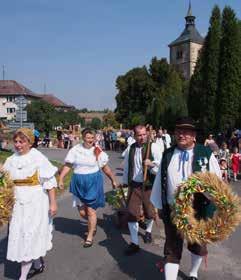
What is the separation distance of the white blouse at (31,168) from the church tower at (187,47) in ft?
314

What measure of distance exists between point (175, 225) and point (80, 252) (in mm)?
2184

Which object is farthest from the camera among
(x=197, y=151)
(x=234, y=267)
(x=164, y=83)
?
(x=164, y=83)

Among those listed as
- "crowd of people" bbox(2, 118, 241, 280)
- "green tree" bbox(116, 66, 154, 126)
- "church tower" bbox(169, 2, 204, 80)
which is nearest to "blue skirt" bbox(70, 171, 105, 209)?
"crowd of people" bbox(2, 118, 241, 280)

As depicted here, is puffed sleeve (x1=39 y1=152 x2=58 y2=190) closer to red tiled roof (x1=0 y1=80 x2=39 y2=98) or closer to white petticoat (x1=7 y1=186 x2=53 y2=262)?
white petticoat (x1=7 y1=186 x2=53 y2=262)

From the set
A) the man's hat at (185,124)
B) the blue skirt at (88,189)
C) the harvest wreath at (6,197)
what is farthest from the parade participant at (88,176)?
the man's hat at (185,124)

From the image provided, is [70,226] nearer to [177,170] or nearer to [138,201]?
[138,201]

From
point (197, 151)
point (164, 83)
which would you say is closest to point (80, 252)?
point (197, 151)

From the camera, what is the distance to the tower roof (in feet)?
338

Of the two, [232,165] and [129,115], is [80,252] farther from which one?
[129,115]

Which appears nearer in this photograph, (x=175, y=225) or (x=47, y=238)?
(x=175, y=225)

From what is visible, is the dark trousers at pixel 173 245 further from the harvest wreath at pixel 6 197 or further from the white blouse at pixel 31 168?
the harvest wreath at pixel 6 197

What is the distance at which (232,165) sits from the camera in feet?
47.5

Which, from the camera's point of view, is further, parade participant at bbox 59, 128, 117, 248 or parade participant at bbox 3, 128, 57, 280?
parade participant at bbox 59, 128, 117, 248

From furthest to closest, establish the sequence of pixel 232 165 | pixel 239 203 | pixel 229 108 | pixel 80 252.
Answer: pixel 229 108
pixel 232 165
pixel 80 252
pixel 239 203
